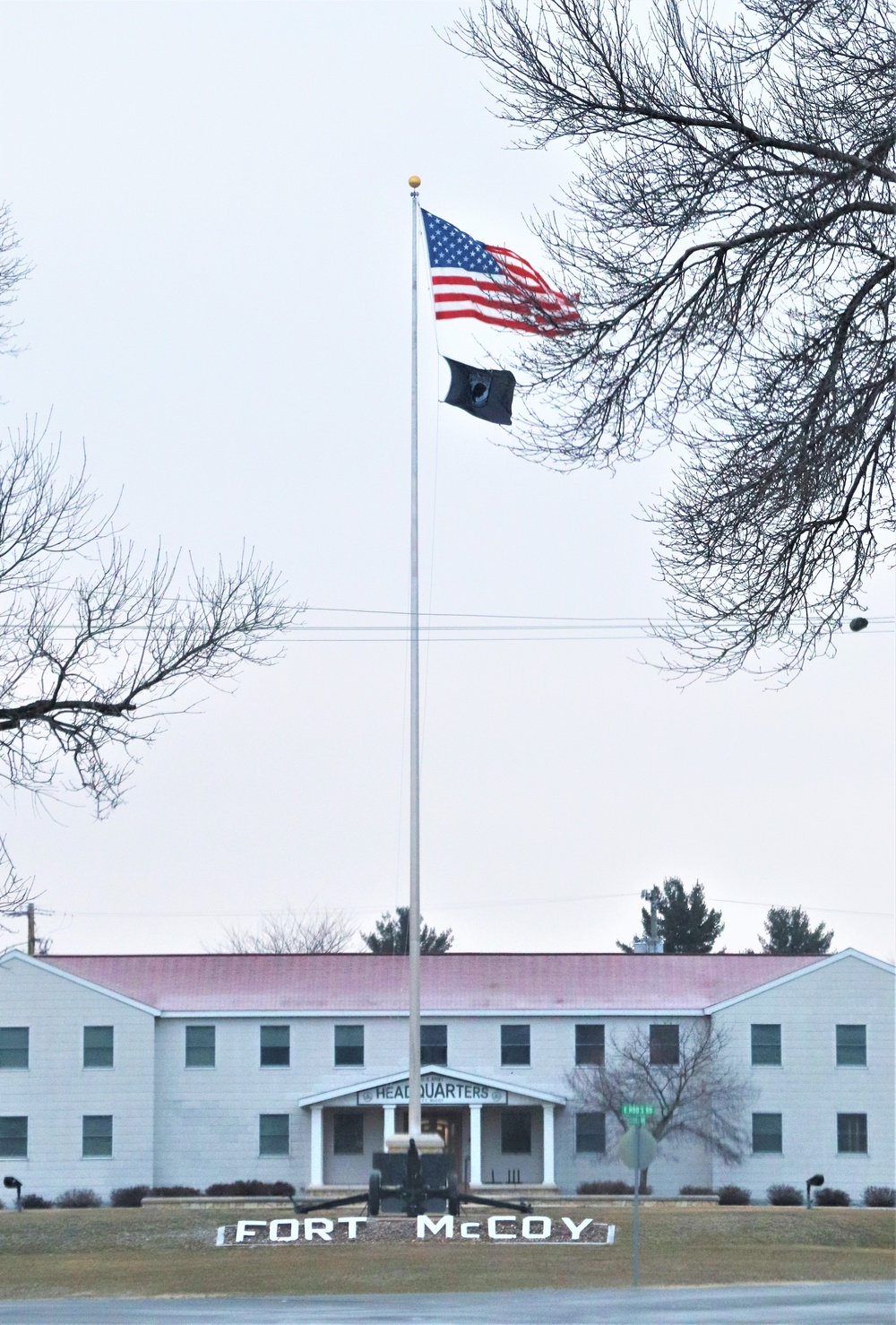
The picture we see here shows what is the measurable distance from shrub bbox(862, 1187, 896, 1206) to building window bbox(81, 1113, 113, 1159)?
2022cm

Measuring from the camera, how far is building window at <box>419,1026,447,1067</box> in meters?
52.3

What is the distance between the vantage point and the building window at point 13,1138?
5025 centimetres

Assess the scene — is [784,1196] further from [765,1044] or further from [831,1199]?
[765,1044]

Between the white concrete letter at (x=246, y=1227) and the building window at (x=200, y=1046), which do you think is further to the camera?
the building window at (x=200, y=1046)

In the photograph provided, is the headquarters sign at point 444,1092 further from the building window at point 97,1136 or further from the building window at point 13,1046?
the building window at point 13,1046

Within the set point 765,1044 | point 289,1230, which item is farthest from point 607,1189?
point 289,1230

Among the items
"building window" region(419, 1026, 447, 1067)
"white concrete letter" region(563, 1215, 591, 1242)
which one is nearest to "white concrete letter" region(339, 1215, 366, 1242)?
"white concrete letter" region(563, 1215, 591, 1242)

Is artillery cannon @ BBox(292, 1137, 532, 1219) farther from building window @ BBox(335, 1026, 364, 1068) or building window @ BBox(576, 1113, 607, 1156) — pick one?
building window @ BBox(335, 1026, 364, 1068)

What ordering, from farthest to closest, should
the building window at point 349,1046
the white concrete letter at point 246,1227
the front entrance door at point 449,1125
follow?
the front entrance door at point 449,1125, the building window at point 349,1046, the white concrete letter at point 246,1227

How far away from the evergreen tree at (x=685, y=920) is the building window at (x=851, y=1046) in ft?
114

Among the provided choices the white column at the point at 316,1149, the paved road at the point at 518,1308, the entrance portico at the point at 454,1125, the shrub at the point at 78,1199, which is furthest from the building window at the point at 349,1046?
the paved road at the point at 518,1308

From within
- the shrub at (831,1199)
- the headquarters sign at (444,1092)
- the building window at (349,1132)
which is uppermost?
the headquarters sign at (444,1092)

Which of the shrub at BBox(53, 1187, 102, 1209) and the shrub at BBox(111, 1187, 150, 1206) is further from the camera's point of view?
the shrub at BBox(53, 1187, 102, 1209)

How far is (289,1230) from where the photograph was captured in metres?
30.5
